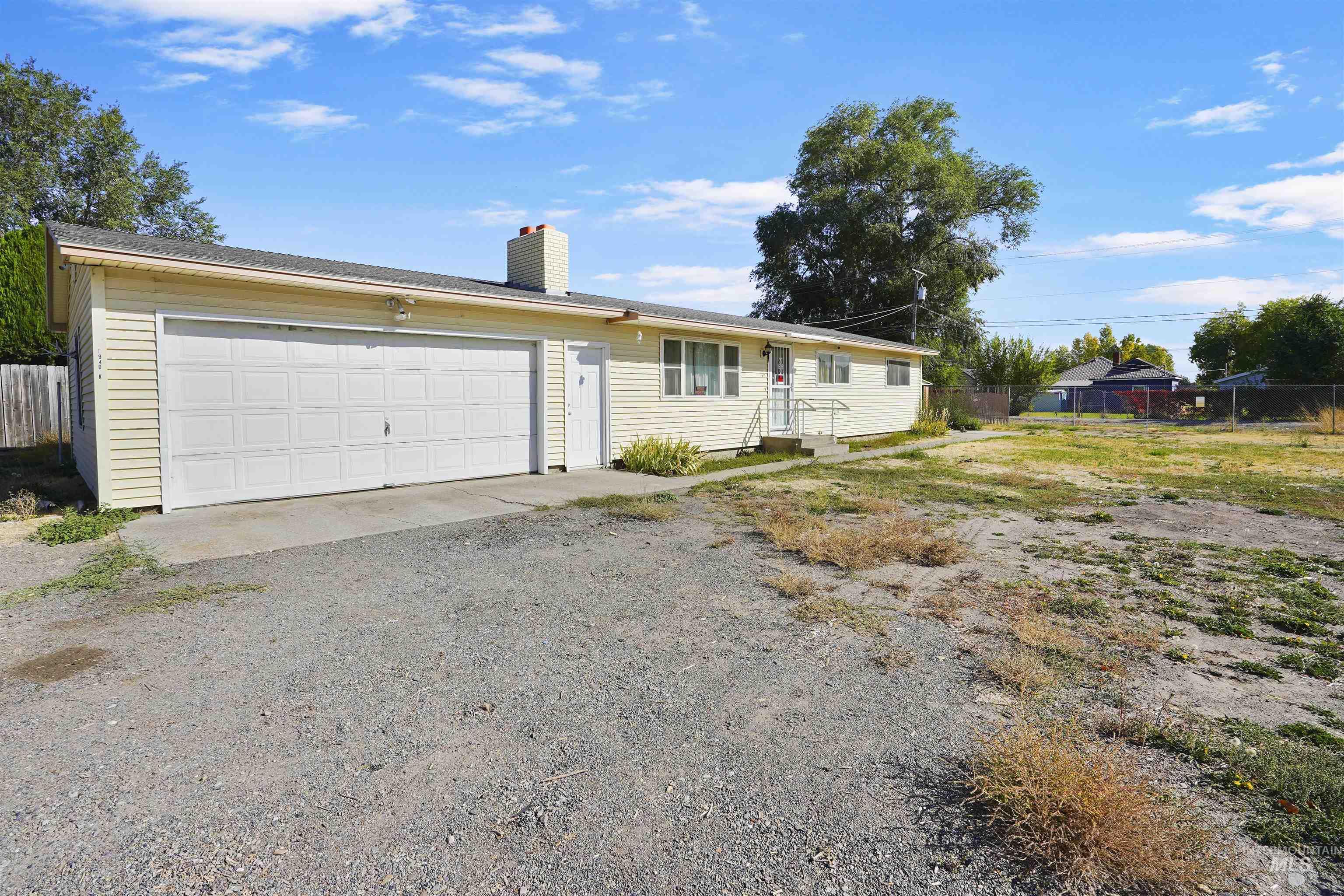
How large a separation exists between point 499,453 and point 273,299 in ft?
12.1

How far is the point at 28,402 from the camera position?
15.5 metres

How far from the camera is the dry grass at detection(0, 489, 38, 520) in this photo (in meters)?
7.16

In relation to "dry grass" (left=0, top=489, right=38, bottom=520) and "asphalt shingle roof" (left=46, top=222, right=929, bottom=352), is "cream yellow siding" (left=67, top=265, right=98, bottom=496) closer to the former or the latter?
"asphalt shingle roof" (left=46, top=222, right=929, bottom=352)

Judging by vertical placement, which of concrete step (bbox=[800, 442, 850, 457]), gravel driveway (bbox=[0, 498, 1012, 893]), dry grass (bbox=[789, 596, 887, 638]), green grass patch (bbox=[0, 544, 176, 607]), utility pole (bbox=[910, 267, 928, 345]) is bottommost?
gravel driveway (bbox=[0, 498, 1012, 893])

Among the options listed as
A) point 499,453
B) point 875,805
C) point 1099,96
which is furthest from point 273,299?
point 1099,96

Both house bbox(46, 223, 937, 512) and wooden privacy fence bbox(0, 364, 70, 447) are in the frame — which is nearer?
house bbox(46, 223, 937, 512)

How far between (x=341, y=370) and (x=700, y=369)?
7288 millimetres

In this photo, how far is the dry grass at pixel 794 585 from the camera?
15.9 feet

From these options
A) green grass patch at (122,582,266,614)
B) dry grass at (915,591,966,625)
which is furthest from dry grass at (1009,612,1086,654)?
green grass patch at (122,582,266,614)

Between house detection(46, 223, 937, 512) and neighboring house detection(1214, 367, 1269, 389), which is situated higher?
neighboring house detection(1214, 367, 1269, 389)

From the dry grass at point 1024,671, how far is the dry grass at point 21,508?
927cm

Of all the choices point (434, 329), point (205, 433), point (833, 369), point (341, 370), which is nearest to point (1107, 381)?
point (833, 369)

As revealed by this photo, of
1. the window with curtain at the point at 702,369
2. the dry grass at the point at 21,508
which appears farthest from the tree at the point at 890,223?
the dry grass at the point at 21,508

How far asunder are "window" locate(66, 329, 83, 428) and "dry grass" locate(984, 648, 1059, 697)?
1212 centimetres
